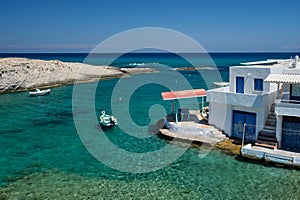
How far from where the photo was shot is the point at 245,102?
2170cm

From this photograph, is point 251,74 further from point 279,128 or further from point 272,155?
point 272,155

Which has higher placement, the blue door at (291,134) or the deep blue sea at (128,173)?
the blue door at (291,134)

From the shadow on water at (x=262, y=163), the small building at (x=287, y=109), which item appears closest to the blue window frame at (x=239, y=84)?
the small building at (x=287, y=109)

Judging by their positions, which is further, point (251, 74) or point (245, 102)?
point (251, 74)

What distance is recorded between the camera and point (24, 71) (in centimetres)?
5825

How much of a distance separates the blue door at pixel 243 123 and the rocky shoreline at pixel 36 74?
4554cm

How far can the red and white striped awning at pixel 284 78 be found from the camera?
18.7 m

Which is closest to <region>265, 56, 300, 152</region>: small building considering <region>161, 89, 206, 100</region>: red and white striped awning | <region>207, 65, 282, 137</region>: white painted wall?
<region>207, 65, 282, 137</region>: white painted wall

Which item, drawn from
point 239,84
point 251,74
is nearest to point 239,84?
point 239,84

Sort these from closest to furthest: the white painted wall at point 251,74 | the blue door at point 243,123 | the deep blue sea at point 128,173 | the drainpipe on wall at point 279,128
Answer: the deep blue sea at point 128,173 → the drainpipe on wall at point 279,128 → the white painted wall at point 251,74 → the blue door at point 243,123

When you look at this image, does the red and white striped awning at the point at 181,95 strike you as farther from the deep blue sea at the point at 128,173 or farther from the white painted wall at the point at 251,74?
the white painted wall at the point at 251,74

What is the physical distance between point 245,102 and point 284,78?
3.43 m

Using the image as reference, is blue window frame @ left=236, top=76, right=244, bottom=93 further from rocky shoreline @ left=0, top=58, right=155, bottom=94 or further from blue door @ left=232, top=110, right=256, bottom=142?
rocky shoreline @ left=0, top=58, right=155, bottom=94

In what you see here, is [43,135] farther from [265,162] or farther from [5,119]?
[265,162]
